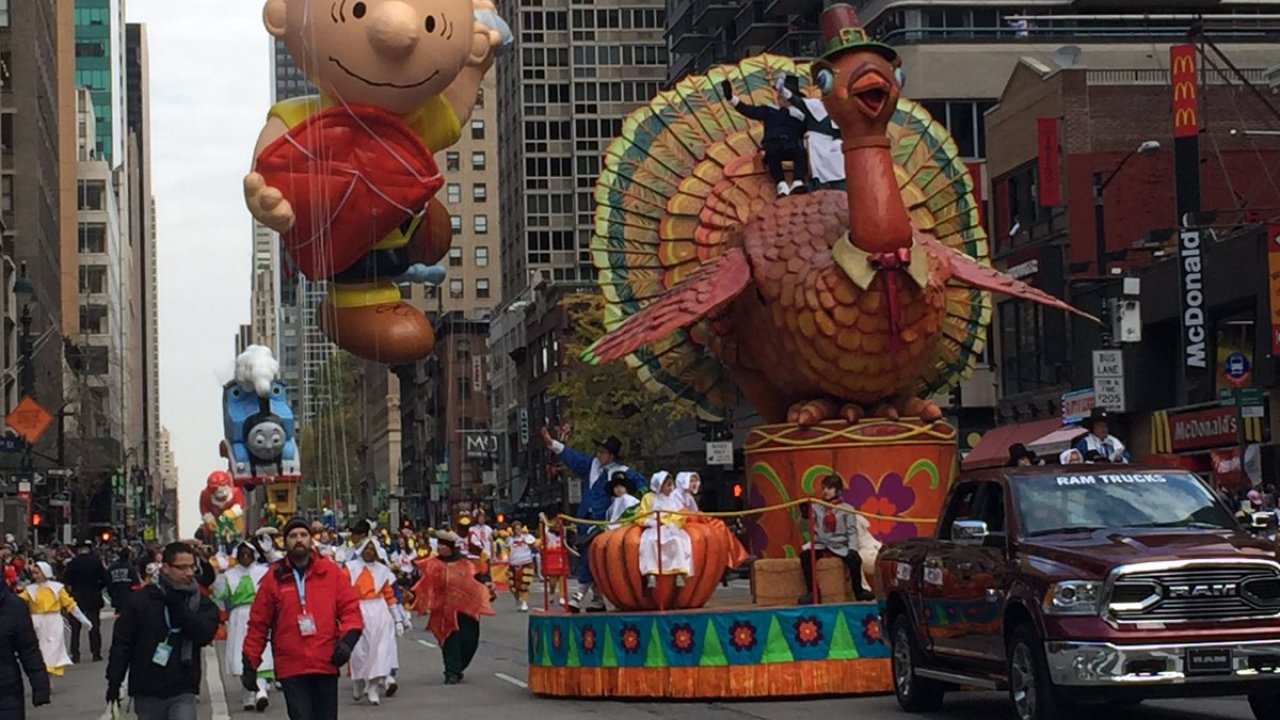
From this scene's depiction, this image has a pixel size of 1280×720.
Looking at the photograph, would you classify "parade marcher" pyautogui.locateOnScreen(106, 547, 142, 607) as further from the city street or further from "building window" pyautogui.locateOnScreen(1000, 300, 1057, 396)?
"building window" pyautogui.locateOnScreen(1000, 300, 1057, 396)

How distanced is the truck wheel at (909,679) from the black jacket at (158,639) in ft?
20.0

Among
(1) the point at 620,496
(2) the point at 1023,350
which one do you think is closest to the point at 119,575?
(1) the point at 620,496

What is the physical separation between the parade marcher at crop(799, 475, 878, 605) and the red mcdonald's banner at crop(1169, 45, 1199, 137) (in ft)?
86.5

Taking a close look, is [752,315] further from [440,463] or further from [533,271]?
[533,271]

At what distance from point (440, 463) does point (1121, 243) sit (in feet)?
192

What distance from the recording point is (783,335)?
21031 millimetres

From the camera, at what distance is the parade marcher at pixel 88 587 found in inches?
1320

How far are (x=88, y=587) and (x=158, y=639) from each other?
22.2 meters

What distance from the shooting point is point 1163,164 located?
50.8 metres

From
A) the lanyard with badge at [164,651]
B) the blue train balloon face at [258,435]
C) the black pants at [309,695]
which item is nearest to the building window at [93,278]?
the blue train balloon face at [258,435]

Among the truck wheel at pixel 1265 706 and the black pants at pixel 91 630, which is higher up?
the truck wheel at pixel 1265 706

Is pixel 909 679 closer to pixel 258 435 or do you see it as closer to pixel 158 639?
pixel 158 639

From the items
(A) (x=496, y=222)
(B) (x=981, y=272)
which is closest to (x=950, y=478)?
(B) (x=981, y=272)

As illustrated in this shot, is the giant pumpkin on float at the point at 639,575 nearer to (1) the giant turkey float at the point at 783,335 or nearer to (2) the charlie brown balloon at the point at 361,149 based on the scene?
(1) the giant turkey float at the point at 783,335
